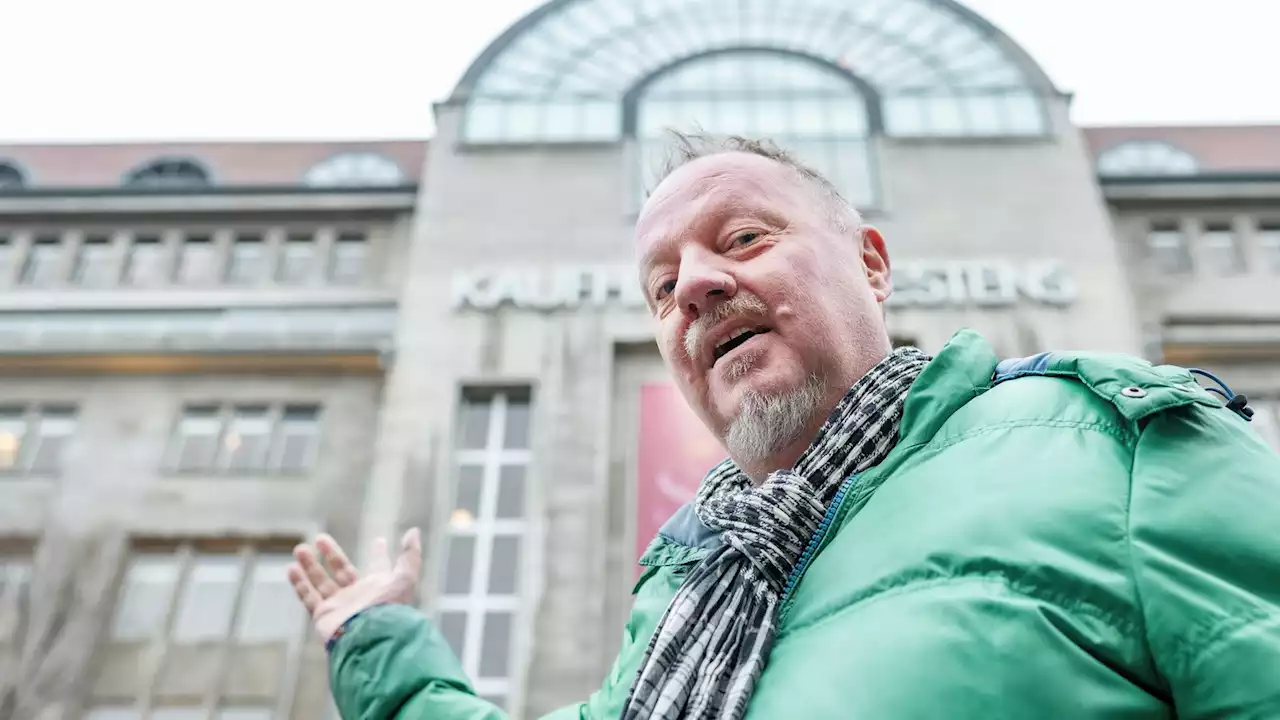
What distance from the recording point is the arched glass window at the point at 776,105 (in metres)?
21.6

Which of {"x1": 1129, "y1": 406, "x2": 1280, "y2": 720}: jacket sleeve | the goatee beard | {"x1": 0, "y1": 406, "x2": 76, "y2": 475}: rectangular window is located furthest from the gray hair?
{"x1": 0, "y1": 406, "x2": 76, "y2": 475}: rectangular window

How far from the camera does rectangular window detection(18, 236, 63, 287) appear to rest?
2203 centimetres

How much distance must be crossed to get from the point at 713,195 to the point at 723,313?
0.35m

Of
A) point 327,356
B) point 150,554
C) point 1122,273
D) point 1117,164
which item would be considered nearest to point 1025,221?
point 1122,273

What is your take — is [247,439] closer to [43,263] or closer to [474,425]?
[474,425]

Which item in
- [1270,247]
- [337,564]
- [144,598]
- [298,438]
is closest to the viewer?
[337,564]

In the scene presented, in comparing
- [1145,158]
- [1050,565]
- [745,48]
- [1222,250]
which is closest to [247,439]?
[745,48]

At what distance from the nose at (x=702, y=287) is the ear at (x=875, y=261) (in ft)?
1.82

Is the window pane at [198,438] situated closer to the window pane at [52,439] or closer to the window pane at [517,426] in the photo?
the window pane at [52,439]

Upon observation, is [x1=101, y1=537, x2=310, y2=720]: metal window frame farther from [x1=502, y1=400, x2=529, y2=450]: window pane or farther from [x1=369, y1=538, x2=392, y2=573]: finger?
[x1=369, y1=538, x2=392, y2=573]: finger

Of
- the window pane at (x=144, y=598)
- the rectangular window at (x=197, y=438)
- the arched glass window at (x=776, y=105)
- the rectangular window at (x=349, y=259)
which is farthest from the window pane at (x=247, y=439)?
the arched glass window at (x=776, y=105)

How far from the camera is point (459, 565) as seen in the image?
650 inches

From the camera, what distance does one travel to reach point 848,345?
2.24m

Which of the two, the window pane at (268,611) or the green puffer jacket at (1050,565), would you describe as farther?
the window pane at (268,611)
